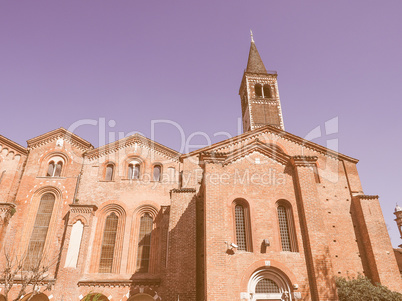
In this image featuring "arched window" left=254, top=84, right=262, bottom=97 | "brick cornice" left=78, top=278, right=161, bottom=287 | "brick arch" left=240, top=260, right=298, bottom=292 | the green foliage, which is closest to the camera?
"brick arch" left=240, top=260, right=298, bottom=292

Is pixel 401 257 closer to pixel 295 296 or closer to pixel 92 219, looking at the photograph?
pixel 295 296

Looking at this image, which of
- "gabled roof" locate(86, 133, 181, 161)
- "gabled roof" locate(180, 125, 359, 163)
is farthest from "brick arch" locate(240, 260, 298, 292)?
"gabled roof" locate(86, 133, 181, 161)

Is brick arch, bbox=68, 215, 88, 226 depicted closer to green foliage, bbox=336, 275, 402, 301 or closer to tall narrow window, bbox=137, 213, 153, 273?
tall narrow window, bbox=137, 213, 153, 273

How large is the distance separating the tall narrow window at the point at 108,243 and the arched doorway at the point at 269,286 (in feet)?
33.0

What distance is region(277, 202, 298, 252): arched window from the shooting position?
14.3 metres

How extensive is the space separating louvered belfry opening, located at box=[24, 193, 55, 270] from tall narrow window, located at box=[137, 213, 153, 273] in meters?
6.00

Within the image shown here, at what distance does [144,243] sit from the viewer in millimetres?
20141

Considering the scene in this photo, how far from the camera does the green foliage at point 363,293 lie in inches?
587

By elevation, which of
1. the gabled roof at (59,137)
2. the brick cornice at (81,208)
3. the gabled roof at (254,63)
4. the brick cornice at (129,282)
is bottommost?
the brick cornice at (129,282)

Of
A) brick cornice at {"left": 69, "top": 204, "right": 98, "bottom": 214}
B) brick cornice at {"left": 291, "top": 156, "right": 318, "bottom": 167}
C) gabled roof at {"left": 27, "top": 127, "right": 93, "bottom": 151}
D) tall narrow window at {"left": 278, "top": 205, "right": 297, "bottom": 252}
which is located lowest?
tall narrow window at {"left": 278, "top": 205, "right": 297, "bottom": 252}

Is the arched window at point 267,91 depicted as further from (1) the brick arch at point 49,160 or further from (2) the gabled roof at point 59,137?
(1) the brick arch at point 49,160

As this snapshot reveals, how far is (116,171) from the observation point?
2238 cm

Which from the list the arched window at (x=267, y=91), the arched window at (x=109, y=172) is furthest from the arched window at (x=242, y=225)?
the arched window at (x=267, y=91)

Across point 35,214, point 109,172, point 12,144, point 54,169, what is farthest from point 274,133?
point 12,144
